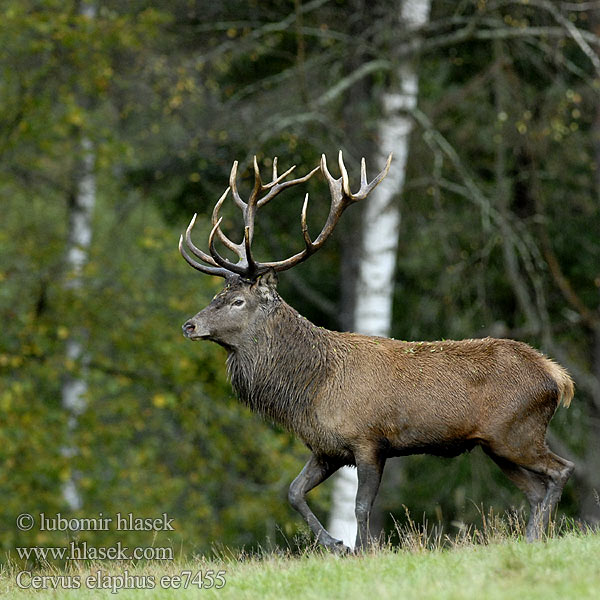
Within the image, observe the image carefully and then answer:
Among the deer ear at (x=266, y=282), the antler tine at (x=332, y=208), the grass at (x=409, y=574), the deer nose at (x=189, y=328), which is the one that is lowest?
the grass at (x=409, y=574)

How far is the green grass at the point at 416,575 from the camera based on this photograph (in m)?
5.95

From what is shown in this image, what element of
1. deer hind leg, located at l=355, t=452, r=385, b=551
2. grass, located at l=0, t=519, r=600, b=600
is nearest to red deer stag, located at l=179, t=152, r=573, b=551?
deer hind leg, located at l=355, t=452, r=385, b=551

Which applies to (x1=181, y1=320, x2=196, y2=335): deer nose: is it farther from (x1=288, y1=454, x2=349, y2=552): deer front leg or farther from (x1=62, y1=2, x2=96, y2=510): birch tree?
(x1=62, y1=2, x2=96, y2=510): birch tree

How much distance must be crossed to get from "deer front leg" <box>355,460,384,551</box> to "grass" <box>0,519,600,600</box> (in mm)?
299

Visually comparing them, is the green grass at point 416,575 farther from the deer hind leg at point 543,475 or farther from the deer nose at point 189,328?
the deer nose at point 189,328

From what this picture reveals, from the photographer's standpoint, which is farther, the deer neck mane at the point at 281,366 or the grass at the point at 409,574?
the deer neck mane at the point at 281,366

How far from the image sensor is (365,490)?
8422mm

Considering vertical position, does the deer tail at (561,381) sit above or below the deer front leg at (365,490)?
above

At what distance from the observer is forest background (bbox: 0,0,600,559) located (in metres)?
14.5

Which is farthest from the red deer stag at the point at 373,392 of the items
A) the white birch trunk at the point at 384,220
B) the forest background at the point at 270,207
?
the white birch trunk at the point at 384,220

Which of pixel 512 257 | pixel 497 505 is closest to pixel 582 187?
pixel 512 257

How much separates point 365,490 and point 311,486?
522mm

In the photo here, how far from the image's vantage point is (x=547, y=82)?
16.8 meters

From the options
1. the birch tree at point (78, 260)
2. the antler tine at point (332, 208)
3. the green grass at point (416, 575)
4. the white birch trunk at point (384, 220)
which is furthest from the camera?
the birch tree at point (78, 260)
